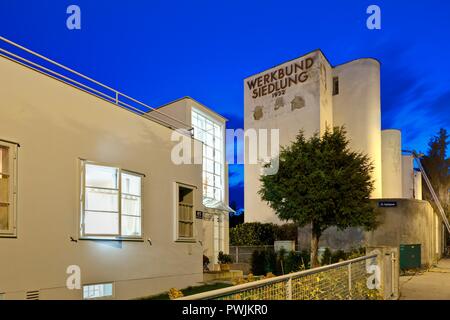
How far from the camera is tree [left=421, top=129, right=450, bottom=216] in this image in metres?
47.1

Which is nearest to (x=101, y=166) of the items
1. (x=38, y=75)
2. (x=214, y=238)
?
(x=38, y=75)

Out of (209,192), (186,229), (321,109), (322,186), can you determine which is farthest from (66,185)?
(321,109)

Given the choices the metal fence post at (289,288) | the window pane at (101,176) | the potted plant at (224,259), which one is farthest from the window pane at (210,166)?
the metal fence post at (289,288)

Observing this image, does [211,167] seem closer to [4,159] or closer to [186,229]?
[186,229]

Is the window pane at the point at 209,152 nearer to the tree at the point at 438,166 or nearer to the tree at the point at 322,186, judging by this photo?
the tree at the point at 322,186

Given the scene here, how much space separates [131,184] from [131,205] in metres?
0.52

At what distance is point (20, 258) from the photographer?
26.4ft

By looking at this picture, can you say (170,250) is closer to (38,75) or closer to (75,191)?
(75,191)

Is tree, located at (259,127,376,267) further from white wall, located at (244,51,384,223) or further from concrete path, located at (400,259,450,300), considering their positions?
white wall, located at (244,51,384,223)

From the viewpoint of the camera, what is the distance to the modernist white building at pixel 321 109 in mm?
29094

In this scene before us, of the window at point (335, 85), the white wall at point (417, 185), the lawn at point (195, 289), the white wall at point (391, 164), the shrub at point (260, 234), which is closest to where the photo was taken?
the lawn at point (195, 289)

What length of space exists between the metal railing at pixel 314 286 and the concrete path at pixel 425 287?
2716mm

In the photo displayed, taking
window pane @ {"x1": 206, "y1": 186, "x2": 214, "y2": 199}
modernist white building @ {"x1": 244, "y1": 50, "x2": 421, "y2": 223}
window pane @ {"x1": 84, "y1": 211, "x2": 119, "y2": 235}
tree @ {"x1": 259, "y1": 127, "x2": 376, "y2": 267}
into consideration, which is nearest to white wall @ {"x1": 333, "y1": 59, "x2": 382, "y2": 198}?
modernist white building @ {"x1": 244, "y1": 50, "x2": 421, "y2": 223}
